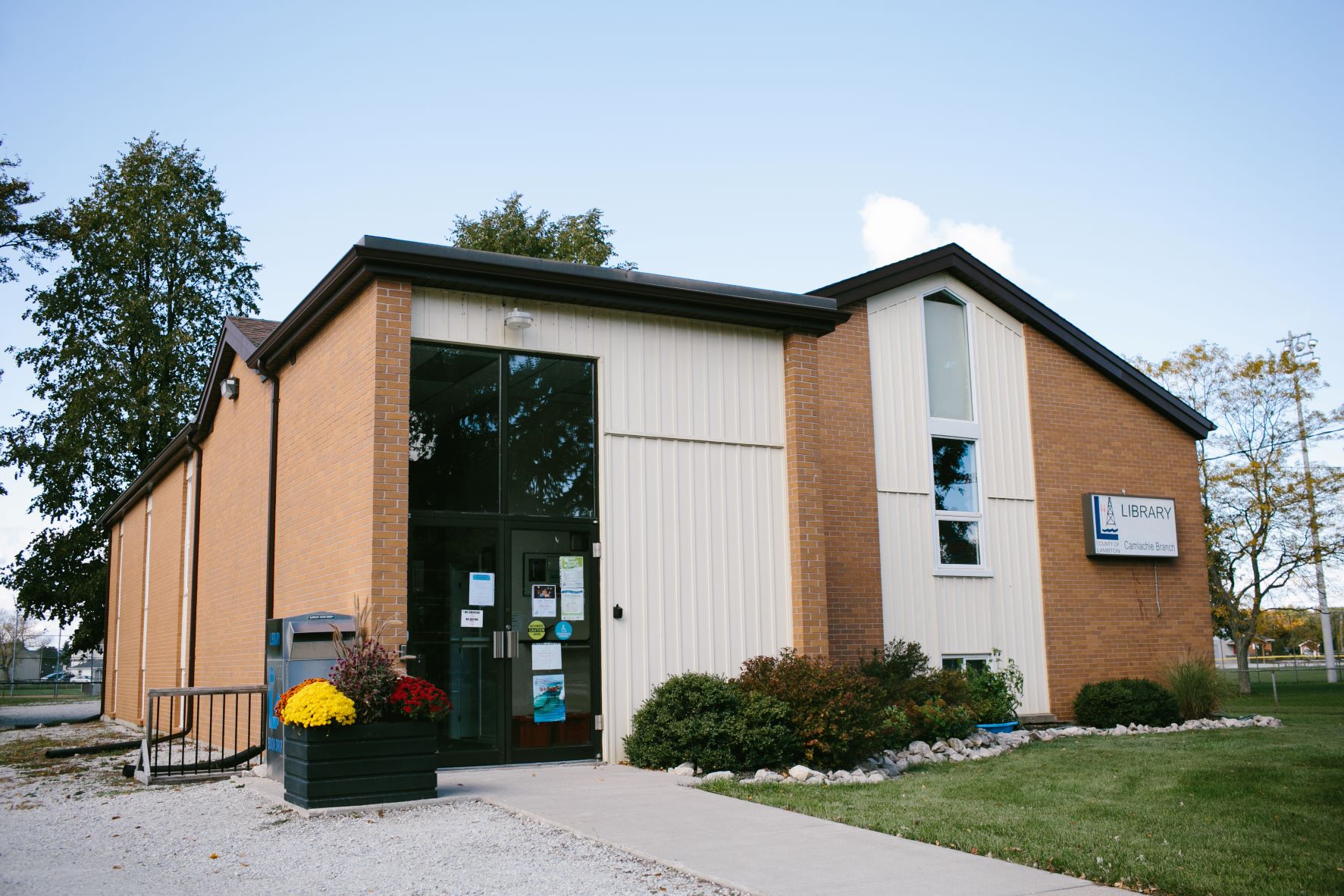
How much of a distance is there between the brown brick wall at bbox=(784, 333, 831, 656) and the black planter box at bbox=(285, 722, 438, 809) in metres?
5.10

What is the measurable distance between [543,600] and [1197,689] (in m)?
10.5

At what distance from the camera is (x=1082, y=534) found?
17375 millimetres

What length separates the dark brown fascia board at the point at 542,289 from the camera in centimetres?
1075

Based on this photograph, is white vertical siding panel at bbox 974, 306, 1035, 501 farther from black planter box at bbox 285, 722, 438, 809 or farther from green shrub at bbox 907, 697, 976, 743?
black planter box at bbox 285, 722, 438, 809

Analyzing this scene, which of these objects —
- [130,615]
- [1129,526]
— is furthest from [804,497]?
[130,615]

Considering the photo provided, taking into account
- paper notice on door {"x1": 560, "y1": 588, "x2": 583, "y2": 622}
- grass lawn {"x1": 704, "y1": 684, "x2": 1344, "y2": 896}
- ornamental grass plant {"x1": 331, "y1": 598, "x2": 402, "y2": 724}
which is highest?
paper notice on door {"x1": 560, "y1": 588, "x2": 583, "y2": 622}

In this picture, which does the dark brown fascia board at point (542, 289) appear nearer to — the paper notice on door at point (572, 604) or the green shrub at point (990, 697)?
the paper notice on door at point (572, 604)

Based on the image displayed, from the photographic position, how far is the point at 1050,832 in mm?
7367

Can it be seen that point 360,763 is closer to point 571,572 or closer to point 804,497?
point 571,572

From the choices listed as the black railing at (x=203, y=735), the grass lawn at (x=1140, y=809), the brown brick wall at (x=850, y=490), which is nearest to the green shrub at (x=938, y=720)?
the grass lawn at (x=1140, y=809)

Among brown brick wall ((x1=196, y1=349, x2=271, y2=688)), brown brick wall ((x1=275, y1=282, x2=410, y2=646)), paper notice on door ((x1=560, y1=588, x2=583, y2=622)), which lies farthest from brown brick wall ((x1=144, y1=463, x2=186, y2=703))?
paper notice on door ((x1=560, y1=588, x2=583, y2=622))

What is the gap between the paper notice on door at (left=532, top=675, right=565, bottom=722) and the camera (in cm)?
1108

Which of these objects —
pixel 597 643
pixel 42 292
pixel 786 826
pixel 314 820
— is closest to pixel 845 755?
pixel 597 643

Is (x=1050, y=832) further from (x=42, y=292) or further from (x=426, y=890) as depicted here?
(x=42, y=292)
